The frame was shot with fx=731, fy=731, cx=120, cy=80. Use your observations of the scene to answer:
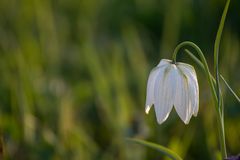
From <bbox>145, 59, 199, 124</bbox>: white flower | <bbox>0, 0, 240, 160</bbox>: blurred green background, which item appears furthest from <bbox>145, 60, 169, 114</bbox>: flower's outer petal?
<bbox>0, 0, 240, 160</bbox>: blurred green background

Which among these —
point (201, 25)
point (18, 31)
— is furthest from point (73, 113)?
point (201, 25)

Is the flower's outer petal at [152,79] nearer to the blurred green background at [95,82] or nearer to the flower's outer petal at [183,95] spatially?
the flower's outer petal at [183,95]

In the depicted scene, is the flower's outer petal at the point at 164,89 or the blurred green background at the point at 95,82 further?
the blurred green background at the point at 95,82

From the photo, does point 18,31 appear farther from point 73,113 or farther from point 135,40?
point 73,113

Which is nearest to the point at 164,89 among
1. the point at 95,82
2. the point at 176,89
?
the point at 176,89

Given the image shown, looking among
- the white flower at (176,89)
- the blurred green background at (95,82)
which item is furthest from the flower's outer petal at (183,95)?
the blurred green background at (95,82)

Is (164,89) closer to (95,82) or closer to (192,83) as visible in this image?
(192,83)

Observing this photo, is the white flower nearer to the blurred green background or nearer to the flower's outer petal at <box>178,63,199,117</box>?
the flower's outer petal at <box>178,63,199,117</box>
